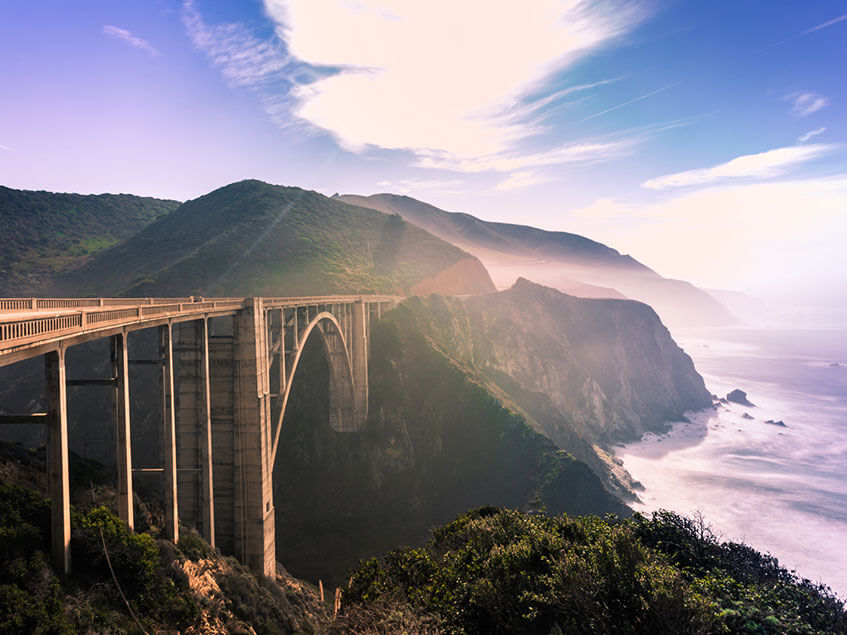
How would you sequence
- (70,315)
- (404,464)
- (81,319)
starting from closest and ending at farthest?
1. (70,315)
2. (81,319)
3. (404,464)

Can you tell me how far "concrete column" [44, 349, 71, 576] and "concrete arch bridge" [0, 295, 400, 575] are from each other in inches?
0.9

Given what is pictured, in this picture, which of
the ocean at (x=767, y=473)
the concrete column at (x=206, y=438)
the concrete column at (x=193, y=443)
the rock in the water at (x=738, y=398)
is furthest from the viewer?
the rock in the water at (x=738, y=398)

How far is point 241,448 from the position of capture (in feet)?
71.0

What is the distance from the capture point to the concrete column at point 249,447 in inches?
848

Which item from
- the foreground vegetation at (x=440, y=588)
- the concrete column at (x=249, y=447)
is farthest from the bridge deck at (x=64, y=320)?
the foreground vegetation at (x=440, y=588)

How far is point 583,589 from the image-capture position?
12172 mm

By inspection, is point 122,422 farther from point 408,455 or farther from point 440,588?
point 408,455

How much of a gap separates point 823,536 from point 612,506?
98.3ft

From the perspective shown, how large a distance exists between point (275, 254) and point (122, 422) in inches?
3171

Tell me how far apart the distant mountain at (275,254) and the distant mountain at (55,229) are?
6.98 m

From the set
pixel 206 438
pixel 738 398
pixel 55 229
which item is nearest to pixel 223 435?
pixel 206 438

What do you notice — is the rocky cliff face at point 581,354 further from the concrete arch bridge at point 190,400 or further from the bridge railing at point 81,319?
the bridge railing at point 81,319

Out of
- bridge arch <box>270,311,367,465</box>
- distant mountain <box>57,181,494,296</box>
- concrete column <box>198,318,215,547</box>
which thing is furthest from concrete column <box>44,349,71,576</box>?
distant mountain <box>57,181,494,296</box>

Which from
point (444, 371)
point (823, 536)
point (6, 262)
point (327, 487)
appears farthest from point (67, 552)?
point (6, 262)
